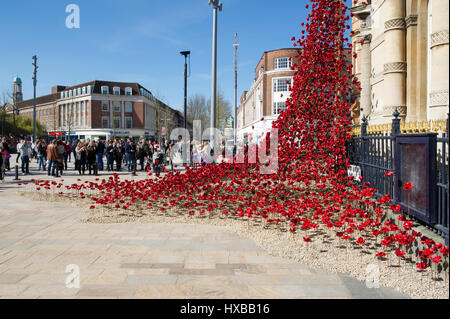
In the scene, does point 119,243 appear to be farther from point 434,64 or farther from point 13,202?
point 434,64

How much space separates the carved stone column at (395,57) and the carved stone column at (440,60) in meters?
1.82

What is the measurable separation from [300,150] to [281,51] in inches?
1701

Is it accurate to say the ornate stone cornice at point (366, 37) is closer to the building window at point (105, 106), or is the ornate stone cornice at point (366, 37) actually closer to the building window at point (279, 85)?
the building window at point (279, 85)

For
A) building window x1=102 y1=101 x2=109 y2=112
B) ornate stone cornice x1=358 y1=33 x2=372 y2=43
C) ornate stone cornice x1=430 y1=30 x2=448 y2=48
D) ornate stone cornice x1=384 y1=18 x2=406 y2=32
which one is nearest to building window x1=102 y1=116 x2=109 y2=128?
building window x1=102 y1=101 x2=109 y2=112

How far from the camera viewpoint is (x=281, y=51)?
5019cm

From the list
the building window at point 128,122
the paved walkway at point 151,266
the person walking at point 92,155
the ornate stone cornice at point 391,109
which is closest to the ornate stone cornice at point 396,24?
the ornate stone cornice at point 391,109

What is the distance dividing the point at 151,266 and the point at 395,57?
7.93 m

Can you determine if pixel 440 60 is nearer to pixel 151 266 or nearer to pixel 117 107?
pixel 151 266

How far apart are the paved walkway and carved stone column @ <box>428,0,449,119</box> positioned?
4.62 meters

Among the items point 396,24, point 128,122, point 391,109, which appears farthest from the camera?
point 128,122

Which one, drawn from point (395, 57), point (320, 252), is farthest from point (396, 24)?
point (320, 252)

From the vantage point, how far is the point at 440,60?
23.7ft

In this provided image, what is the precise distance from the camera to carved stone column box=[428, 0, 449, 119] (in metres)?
7.08
